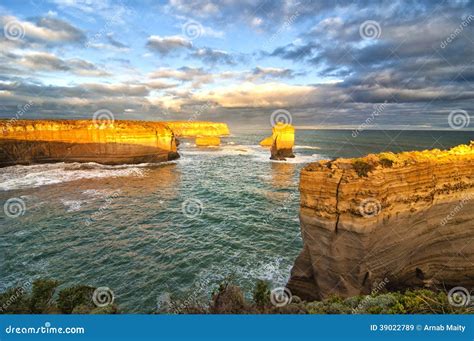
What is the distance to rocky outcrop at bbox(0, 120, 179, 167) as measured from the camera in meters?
57.2

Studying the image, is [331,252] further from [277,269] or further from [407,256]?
[277,269]

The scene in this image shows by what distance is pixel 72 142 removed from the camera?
6059 centimetres

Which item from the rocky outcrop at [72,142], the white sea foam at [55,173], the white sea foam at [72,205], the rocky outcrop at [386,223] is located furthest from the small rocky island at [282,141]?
the rocky outcrop at [386,223]

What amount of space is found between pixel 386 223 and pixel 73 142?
65.1 m

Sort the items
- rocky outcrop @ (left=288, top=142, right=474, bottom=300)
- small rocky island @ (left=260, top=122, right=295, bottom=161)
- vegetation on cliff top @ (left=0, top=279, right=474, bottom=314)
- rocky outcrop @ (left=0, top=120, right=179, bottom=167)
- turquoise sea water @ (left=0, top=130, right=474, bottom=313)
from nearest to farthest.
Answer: vegetation on cliff top @ (left=0, top=279, right=474, bottom=314), rocky outcrop @ (left=288, top=142, right=474, bottom=300), turquoise sea water @ (left=0, top=130, right=474, bottom=313), rocky outcrop @ (left=0, top=120, right=179, bottom=167), small rocky island @ (left=260, top=122, right=295, bottom=161)

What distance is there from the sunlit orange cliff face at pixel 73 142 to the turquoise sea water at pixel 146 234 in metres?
11.8

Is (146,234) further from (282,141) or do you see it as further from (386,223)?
(282,141)

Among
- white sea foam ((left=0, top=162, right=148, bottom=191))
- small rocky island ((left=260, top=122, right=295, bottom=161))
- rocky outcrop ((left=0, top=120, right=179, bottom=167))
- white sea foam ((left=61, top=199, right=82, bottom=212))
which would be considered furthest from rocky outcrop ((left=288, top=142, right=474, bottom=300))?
small rocky island ((left=260, top=122, right=295, bottom=161))

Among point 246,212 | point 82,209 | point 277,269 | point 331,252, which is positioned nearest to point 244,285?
point 277,269

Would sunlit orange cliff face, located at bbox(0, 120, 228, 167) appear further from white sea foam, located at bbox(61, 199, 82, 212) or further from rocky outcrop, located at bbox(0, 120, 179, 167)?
→ white sea foam, located at bbox(61, 199, 82, 212)

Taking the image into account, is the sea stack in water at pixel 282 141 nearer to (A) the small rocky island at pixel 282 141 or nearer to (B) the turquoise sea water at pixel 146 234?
(A) the small rocky island at pixel 282 141

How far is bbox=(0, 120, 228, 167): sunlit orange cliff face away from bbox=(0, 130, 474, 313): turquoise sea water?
1177 centimetres

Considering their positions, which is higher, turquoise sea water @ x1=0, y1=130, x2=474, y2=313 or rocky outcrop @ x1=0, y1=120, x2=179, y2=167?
rocky outcrop @ x1=0, y1=120, x2=179, y2=167

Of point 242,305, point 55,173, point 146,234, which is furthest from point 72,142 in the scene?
point 242,305
